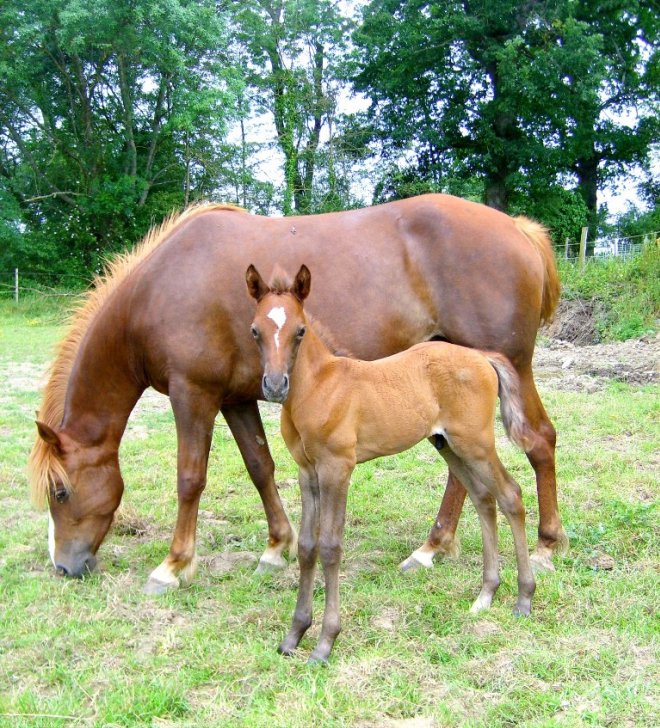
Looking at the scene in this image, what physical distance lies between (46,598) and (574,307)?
1179 cm

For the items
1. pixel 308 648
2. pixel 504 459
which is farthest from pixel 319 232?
pixel 504 459

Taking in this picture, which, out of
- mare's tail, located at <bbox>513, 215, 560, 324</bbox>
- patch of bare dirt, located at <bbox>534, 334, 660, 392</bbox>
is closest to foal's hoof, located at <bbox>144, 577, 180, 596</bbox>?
mare's tail, located at <bbox>513, 215, 560, 324</bbox>

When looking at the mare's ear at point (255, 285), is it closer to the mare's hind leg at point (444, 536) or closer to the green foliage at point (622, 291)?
the mare's hind leg at point (444, 536)

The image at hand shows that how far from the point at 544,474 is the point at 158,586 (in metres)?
2.38

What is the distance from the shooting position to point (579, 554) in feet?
13.2

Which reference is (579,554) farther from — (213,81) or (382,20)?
(382,20)

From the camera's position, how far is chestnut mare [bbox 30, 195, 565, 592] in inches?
154

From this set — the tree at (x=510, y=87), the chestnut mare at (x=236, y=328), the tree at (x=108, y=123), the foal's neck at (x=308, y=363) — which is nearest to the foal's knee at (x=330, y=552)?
the foal's neck at (x=308, y=363)

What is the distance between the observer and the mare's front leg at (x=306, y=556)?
121 inches

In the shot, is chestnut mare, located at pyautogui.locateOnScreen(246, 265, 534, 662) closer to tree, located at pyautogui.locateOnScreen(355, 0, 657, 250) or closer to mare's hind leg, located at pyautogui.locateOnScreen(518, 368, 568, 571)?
mare's hind leg, located at pyautogui.locateOnScreen(518, 368, 568, 571)

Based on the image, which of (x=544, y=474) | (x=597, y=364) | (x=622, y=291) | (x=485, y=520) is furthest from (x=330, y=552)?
(x=622, y=291)

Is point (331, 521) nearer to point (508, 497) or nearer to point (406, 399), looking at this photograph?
point (406, 399)

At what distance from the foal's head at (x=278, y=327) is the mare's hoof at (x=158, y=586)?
1547mm

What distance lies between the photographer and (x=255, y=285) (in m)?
3.10
